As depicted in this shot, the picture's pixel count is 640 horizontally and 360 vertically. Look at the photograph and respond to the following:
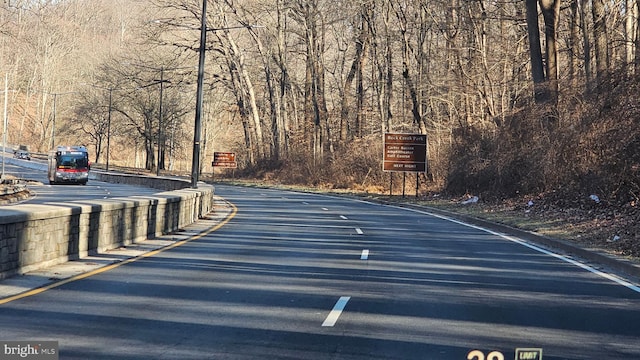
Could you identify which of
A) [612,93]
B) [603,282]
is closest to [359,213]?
[612,93]

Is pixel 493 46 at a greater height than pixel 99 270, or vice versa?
pixel 493 46

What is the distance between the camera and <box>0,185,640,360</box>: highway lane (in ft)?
27.0

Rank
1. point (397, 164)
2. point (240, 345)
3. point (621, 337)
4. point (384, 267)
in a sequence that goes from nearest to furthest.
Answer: point (240, 345)
point (621, 337)
point (384, 267)
point (397, 164)

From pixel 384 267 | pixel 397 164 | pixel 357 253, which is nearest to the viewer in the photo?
pixel 384 267

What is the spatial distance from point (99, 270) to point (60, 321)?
4.66 m

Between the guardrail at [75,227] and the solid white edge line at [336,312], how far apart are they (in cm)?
506

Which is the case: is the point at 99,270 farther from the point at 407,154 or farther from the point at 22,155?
the point at 22,155

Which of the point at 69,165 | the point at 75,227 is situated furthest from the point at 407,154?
the point at 69,165

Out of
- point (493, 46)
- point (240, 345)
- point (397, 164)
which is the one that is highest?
point (493, 46)

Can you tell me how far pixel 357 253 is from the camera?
56.8 feet

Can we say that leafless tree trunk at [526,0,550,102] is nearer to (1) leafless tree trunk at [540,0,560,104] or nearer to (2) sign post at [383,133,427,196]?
(1) leafless tree trunk at [540,0,560,104]

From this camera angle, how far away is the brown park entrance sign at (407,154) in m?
42.5

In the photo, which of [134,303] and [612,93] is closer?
[134,303]

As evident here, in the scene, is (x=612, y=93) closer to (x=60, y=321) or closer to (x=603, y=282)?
(x=603, y=282)
